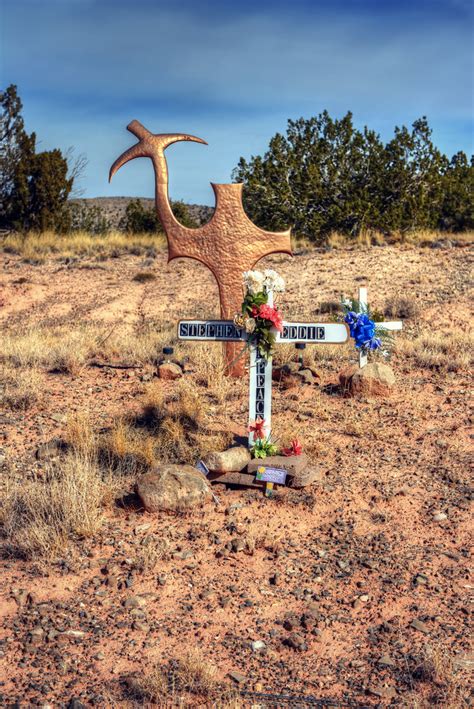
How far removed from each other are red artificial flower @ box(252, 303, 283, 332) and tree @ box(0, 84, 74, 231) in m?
17.0

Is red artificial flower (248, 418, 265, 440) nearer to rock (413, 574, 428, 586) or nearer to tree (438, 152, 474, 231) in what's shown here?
rock (413, 574, 428, 586)

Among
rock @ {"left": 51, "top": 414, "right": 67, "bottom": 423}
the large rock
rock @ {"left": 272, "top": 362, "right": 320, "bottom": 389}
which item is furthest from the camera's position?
rock @ {"left": 272, "top": 362, "right": 320, "bottom": 389}

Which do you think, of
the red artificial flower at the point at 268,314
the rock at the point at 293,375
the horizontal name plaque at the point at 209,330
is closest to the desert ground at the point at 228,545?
the rock at the point at 293,375

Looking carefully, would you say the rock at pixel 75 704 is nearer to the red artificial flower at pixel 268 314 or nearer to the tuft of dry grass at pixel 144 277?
the red artificial flower at pixel 268 314

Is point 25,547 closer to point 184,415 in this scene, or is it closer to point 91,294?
point 184,415

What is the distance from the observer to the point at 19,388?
8.45m

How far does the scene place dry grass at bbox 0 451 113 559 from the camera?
5039mm

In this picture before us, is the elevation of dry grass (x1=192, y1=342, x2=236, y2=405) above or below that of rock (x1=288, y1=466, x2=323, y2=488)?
above

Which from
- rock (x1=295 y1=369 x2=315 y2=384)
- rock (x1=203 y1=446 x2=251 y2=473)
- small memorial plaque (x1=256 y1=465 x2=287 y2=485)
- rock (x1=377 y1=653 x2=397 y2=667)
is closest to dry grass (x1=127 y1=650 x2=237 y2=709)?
rock (x1=377 y1=653 x2=397 y2=667)

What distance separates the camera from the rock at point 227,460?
20.0 feet

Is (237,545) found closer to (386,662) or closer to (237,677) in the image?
(237,677)

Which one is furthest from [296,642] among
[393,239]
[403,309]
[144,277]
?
[393,239]

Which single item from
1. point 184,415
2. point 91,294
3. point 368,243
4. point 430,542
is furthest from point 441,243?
point 430,542

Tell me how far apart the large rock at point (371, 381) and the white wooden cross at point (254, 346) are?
1600mm
